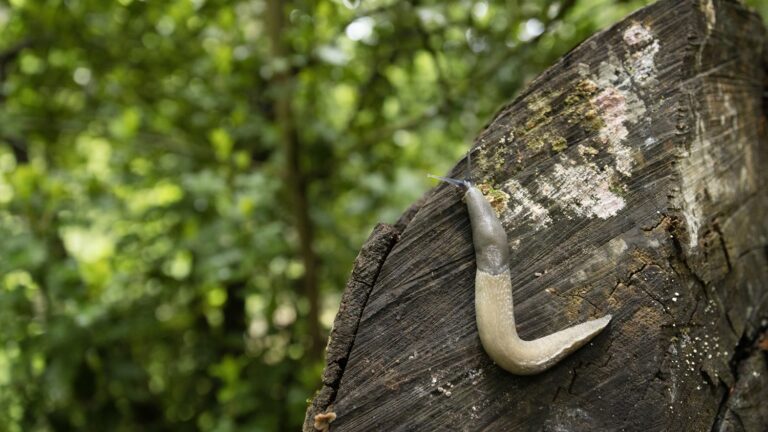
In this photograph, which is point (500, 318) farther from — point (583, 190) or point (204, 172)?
point (204, 172)

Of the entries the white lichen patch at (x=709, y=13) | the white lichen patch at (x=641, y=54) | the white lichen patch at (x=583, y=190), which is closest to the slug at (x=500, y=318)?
Result: the white lichen patch at (x=583, y=190)

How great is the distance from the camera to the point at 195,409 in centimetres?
292

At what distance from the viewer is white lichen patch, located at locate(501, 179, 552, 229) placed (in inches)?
49.7

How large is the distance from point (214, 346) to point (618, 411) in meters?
2.03

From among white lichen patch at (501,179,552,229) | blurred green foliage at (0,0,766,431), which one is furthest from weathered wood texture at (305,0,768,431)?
blurred green foliage at (0,0,766,431)

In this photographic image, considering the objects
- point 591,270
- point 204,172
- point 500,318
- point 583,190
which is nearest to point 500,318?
point 500,318

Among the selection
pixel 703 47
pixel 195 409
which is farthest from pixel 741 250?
pixel 195 409

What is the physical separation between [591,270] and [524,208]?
0.57 feet

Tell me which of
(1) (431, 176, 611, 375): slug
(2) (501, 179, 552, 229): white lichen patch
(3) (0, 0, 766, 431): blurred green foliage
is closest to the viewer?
(1) (431, 176, 611, 375): slug

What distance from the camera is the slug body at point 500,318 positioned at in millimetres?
1159

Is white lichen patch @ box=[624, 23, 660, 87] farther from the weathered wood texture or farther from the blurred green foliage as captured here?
the blurred green foliage

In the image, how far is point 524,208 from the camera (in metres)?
1.27

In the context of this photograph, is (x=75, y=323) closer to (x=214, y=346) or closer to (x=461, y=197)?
(x=214, y=346)

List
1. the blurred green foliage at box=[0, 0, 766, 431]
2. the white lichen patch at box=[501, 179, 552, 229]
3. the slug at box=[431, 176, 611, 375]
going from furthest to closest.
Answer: the blurred green foliage at box=[0, 0, 766, 431], the white lichen patch at box=[501, 179, 552, 229], the slug at box=[431, 176, 611, 375]
